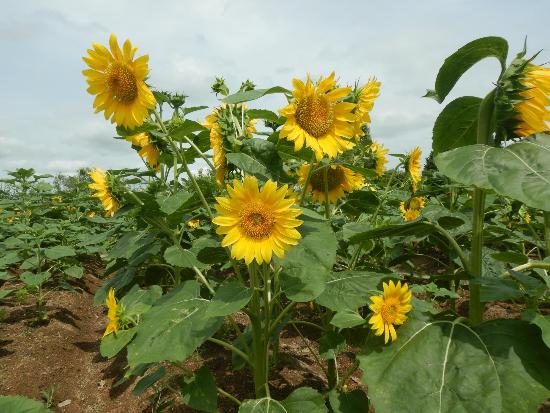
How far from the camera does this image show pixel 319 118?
1.63 meters

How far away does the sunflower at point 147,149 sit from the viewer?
96.0 inches

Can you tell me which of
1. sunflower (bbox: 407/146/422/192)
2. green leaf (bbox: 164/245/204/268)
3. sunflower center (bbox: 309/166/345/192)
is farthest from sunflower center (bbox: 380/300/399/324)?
sunflower (bbox: 407/146/422/192)

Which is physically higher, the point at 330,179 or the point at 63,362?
the point at 330,179

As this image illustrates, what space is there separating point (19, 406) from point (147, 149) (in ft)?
5.68

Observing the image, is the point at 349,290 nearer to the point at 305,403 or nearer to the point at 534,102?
the point at 305,403

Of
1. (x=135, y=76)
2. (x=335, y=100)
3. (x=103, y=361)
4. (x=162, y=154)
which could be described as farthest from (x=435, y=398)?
(x=103, y=361)

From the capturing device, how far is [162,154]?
2404 millimetres

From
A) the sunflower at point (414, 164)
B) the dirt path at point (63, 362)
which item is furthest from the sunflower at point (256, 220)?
the sunflower at point (414, 164)

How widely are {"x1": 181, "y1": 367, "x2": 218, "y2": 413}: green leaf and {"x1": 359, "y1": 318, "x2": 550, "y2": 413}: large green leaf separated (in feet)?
2.16

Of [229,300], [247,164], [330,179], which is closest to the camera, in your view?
[229,300]

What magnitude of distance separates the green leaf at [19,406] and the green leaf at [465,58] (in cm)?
162

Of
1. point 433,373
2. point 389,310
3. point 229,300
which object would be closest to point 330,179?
point 389,310

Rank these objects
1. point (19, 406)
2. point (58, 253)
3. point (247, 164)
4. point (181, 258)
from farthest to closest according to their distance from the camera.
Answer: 1. point (58, 253)
2. point (181, 258)
3. point (247, 164)
4. point (19, 406)

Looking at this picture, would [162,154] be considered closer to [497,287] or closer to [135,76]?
[135,76]
